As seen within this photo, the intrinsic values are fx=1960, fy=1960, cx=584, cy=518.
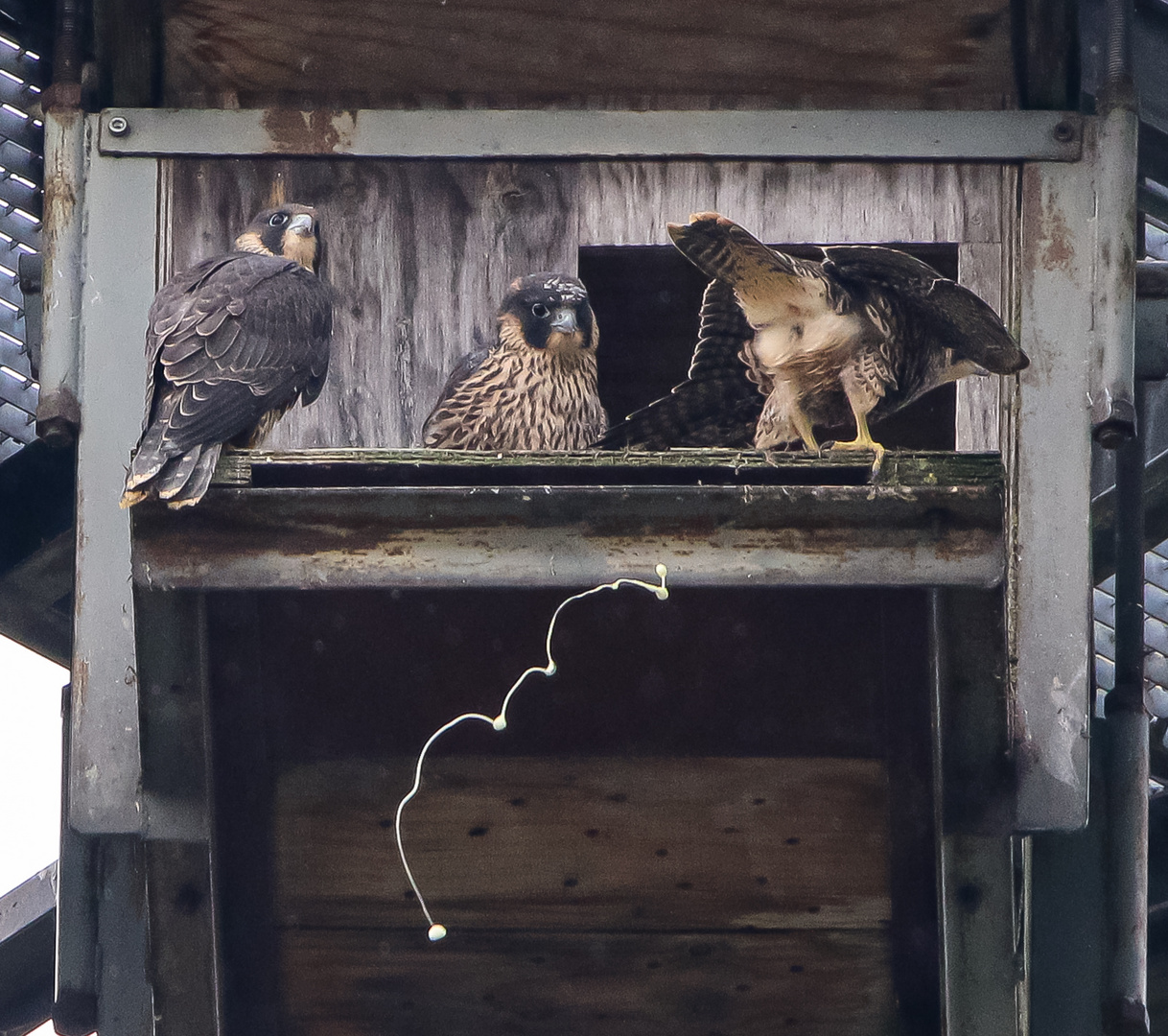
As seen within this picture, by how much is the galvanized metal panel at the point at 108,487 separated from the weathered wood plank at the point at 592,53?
0.31 metres

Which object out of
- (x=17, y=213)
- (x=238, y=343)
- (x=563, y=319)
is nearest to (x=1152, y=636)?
(x=563, y=319)

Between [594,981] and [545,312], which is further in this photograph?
[545,312]

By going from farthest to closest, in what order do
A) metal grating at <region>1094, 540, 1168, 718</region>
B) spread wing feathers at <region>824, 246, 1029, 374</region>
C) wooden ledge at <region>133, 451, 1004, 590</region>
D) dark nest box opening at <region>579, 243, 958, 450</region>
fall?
metal grating at <region>1094, 540, 1168, 718</region>
dark nest box opening at <region>579, 243, 958, 450</region>
spread wing feathers at <region>824, 246, 1029, 374</region>
wooden ledge at <region>133, 451, 1004, 590</region>

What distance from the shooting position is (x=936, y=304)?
3.09 meters

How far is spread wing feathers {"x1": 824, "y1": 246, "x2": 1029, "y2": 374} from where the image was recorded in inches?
119

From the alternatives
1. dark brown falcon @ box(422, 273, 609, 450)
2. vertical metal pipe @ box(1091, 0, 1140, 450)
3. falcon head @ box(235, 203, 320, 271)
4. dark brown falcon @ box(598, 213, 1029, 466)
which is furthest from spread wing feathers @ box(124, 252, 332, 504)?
vertical metal pipe @ box(1091, 0, 1140, 450)

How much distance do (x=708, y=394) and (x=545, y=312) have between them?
0.37m

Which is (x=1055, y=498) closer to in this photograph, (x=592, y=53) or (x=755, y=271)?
(x=755, y=271)

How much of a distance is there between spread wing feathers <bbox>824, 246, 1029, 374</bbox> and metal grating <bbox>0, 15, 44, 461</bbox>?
5.77ft

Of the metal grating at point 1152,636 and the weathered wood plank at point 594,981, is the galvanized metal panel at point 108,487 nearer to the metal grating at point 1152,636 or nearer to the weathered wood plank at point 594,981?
the weathered wood plank at point 594,981

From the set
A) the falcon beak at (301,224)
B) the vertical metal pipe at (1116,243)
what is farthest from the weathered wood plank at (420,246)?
the vertical metal pipe at (1116,243)

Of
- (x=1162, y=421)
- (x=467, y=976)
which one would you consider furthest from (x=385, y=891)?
(x=1162, y=421)

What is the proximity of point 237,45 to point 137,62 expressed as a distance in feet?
0.63

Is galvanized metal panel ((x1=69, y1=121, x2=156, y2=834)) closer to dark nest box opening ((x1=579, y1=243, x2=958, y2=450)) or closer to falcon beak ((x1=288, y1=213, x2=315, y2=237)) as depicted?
falcon beak ((x1=288, y1=213, x2=315, y2=237))
